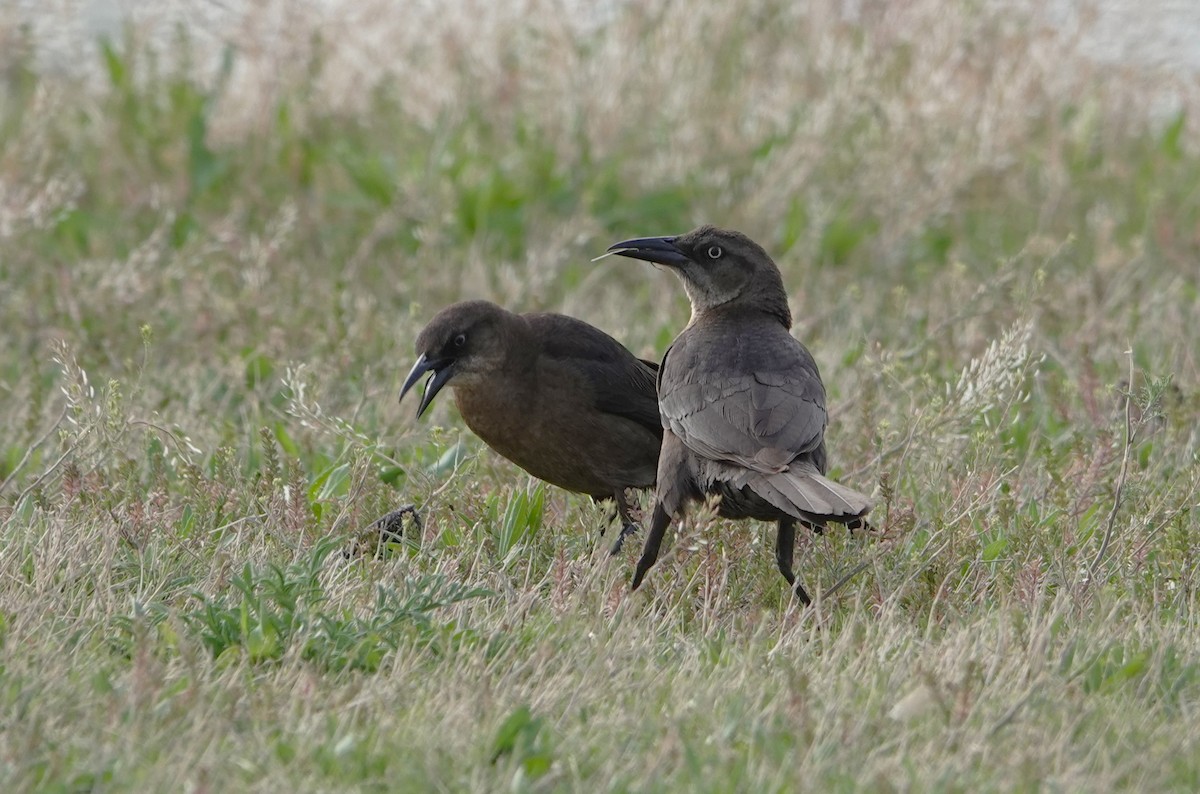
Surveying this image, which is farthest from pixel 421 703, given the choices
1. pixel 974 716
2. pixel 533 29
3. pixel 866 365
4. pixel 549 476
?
pixel 533 29

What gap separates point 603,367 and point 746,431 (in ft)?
3.24

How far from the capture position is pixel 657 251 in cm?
571

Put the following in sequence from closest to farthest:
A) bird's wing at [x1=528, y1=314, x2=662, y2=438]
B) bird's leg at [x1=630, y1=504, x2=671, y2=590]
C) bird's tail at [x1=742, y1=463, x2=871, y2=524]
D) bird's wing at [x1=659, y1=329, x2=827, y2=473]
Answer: bird's tail at [x1=742, y1=463, x2=871, y2=524]
bird's wing at [x1=659, y1=329, x2=827, y2=473]
bird's leg at [x1=630, y1=504, x2=671, y2=590]
bird's wing at [x1=528, y1=314, x2=662, y2=438]

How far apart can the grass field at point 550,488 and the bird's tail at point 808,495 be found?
0.25m

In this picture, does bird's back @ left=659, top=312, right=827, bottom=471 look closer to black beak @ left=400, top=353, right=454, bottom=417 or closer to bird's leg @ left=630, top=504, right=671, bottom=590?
bird's leg @ left=630, top=504, right=671, bottom=590

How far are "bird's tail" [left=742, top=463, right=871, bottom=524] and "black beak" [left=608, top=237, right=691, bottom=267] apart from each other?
4.25ft

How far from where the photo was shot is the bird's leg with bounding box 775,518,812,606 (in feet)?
15.5

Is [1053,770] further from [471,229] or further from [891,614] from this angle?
[471,229]

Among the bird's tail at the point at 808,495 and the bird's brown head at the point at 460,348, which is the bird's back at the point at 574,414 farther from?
the bird's tail at the point at 808,495

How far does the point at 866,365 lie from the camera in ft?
18.8

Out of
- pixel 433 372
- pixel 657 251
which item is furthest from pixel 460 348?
pixel 657 251

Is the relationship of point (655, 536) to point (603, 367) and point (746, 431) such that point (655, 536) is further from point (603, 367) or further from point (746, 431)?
point (603, 367)

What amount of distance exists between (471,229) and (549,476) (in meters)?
3.59

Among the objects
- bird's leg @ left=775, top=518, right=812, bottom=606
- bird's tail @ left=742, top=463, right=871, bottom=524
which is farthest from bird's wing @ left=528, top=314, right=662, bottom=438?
bird's tail @ left=742, top=463, right=871, bottom=524
